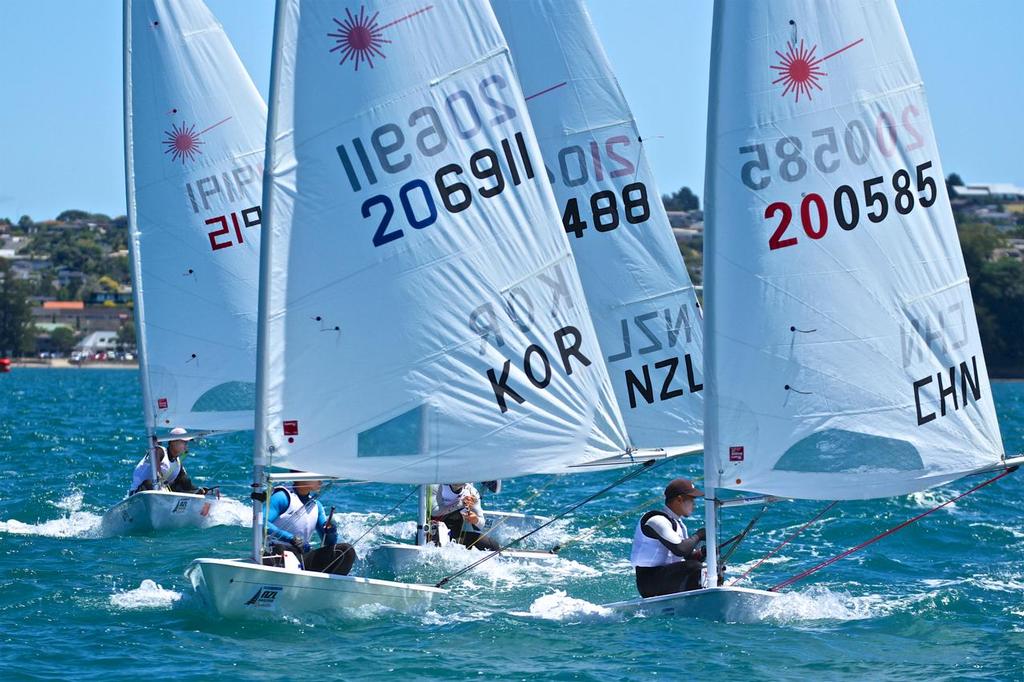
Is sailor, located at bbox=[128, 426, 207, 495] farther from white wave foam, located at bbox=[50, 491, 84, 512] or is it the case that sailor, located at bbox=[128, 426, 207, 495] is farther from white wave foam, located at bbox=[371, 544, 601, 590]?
white wave foam, located at bbox=[371, 544, 601, 590]

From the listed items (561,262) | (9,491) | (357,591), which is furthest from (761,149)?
(9,491)

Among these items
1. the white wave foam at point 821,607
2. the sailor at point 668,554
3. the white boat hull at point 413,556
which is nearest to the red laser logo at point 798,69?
the sailor at point 668,554

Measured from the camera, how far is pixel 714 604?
11680 mm

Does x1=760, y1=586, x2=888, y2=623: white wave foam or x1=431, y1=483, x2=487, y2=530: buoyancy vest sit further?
x1=431, y1=483, x2=487, y2=530: buoyancy vest

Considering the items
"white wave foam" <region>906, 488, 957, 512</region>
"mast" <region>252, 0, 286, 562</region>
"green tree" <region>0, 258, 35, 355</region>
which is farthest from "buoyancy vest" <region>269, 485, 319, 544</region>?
"green tree" <region>0, 258, 35, 355</region>

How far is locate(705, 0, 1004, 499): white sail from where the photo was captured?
11812mm

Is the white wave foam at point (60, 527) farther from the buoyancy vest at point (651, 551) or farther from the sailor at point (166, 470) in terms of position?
the buoyancy vest at point (651, 551)

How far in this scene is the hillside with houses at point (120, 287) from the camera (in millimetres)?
85062

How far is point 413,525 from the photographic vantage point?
18.5 m

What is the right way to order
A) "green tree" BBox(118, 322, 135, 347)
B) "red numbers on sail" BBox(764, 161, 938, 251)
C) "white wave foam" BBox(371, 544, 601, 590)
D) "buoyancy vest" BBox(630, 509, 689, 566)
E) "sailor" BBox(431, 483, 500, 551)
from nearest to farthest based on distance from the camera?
"red numbers on sail" BBox(764, 161, 938, 251), "buoyancy vest" BBox(630, 509, 689, 566), "white wave foam" BBox(371, 544, 601, 590), "sailor" BBox(431, 483, 500, 551), "green tree" BBox(118, 322, 135, 347)

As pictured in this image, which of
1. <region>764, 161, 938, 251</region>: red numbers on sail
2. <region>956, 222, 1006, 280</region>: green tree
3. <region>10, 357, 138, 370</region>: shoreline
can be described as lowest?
<region>764, 161, 938, 251</region>: red numbers on sail

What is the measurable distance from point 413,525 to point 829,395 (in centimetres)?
749

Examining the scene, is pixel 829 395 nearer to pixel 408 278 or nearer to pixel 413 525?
pixel 408 278

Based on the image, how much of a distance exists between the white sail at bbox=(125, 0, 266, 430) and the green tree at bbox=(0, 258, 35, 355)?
344 ft
